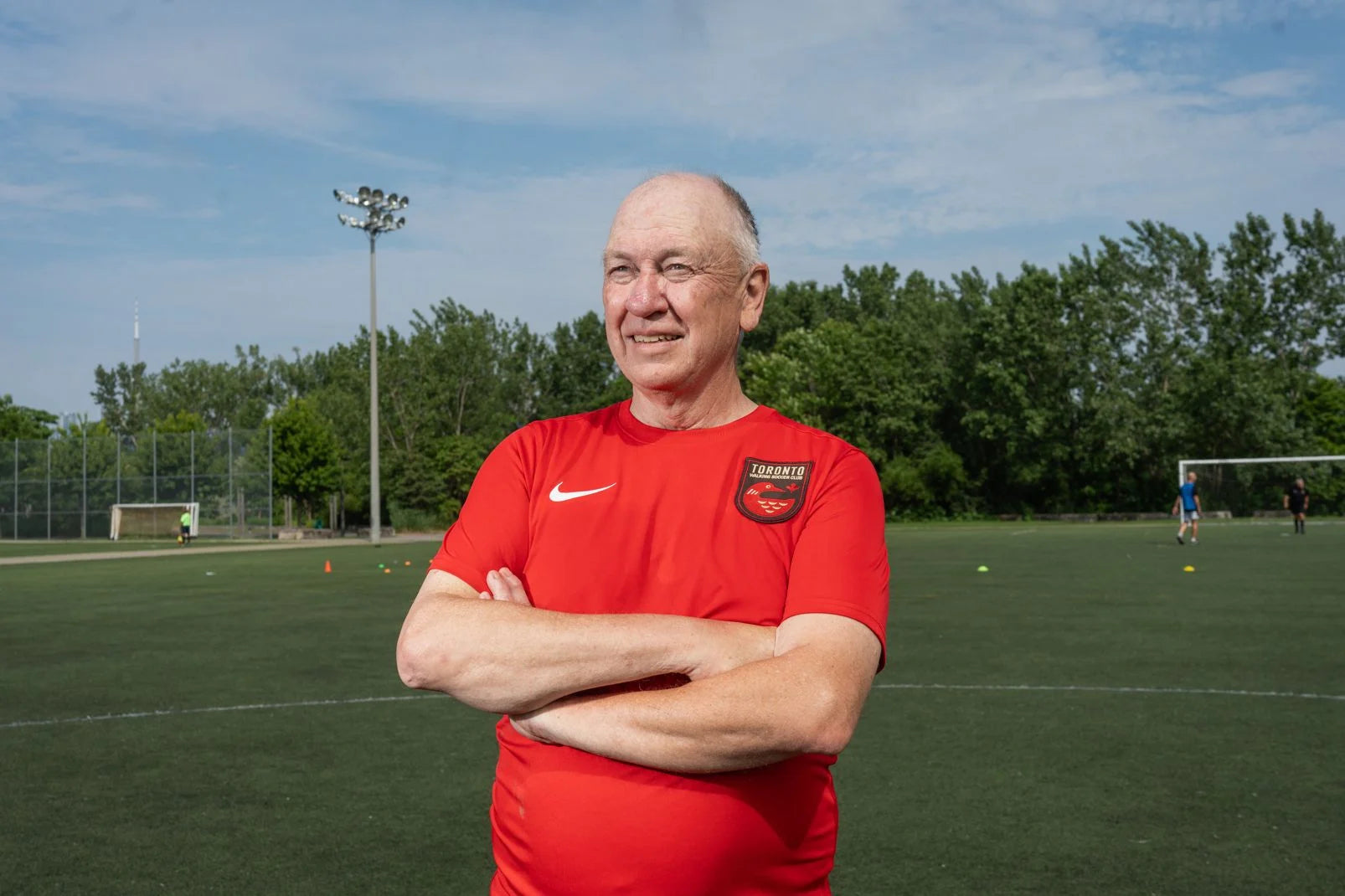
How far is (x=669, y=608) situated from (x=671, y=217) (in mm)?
Answer: 759

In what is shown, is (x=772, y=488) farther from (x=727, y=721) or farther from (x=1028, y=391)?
(x=1028, y=391)

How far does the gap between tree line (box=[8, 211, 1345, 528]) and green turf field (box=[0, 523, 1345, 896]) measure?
50.6 meters

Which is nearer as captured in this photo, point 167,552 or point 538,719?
point 538,719

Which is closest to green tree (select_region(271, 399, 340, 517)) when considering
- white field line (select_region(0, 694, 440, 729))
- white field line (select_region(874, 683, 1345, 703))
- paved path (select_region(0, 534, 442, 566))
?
paved path (select_region(0, 534, 442, 566))

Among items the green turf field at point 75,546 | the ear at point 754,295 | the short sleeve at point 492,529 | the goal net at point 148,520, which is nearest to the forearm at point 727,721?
the short sleeve at point 492,529

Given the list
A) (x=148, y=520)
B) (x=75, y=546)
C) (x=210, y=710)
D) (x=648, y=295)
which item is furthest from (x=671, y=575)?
(x=148, y=520)

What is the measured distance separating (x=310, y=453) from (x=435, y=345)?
11.8 m

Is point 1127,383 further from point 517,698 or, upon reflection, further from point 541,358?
point 517,698

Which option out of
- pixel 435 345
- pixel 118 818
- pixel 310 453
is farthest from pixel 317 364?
pixel 118 818

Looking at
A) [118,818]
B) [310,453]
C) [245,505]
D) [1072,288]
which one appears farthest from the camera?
[1072,288]

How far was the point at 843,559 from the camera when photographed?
7.75ft

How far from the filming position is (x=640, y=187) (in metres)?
2.55

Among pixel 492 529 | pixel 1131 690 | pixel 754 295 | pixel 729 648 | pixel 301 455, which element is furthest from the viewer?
pixel 301 455

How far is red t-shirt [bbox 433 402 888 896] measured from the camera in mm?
2240
